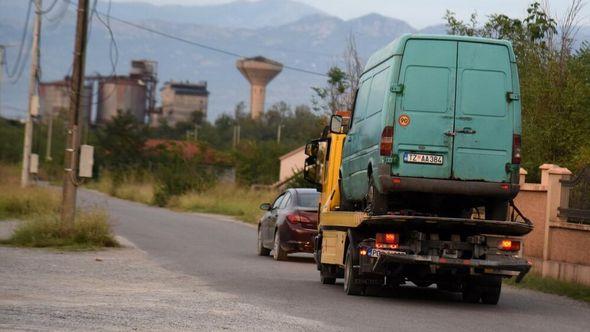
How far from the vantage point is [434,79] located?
53.1ft

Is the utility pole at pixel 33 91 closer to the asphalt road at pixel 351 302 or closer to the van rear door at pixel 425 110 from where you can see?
the asphalt road at pixel 351 302

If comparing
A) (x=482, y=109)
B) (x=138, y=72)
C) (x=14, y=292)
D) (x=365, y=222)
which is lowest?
(x=14, y=292)

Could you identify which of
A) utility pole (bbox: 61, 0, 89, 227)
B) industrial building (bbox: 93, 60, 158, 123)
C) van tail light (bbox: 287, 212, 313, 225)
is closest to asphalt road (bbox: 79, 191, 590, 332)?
van tail light (bbox: 287, 212, 313, 225)

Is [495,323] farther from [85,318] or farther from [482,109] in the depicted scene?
[85,318]

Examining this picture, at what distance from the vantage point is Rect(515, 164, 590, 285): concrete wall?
20.2 metres

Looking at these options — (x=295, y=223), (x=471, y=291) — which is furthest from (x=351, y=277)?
(x=295, y=223)

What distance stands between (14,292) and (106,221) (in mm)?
11860

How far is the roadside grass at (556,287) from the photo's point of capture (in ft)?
61.8

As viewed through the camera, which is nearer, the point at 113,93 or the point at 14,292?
the point at 14,292

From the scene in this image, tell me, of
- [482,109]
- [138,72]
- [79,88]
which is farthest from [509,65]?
[138,72]

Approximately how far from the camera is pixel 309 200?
26.0 meters

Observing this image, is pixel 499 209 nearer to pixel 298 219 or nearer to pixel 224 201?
pixel 298 219

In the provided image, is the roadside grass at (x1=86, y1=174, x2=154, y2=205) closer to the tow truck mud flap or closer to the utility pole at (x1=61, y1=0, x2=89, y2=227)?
the utility pole at (x1=61, y1=0, x2=89, y2=227)

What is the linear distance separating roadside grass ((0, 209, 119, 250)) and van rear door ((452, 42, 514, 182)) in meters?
12.1
